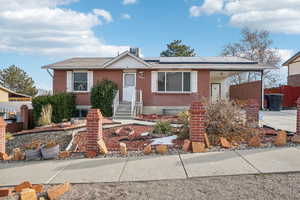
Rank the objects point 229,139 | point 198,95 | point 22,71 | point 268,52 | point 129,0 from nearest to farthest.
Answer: point 229,139, point 129,0, point 198,95, point 268,52, point 22,71

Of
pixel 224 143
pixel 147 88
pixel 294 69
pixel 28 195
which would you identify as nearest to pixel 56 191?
pixel 28 195

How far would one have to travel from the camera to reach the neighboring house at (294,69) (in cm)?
2742

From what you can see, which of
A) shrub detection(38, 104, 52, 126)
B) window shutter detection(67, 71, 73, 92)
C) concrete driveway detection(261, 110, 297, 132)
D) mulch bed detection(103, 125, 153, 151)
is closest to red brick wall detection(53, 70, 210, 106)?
window shutter detection(67, 71, 73, 92)

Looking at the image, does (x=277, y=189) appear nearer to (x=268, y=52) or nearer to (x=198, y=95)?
(x=198, y=95)

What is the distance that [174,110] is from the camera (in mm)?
16438

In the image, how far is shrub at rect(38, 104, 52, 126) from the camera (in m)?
13.6

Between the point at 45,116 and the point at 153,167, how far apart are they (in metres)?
10.2

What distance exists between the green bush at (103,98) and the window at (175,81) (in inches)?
135

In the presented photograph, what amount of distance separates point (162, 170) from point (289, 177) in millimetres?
2265

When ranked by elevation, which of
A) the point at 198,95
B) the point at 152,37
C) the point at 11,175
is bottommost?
the point at 11,175

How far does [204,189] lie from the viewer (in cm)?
406

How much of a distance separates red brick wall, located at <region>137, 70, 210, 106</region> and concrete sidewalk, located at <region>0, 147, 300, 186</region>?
10.4m

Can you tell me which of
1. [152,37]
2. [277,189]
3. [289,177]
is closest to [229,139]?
[289,177]

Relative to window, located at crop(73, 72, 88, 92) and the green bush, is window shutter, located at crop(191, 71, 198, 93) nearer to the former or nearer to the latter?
the green bush
